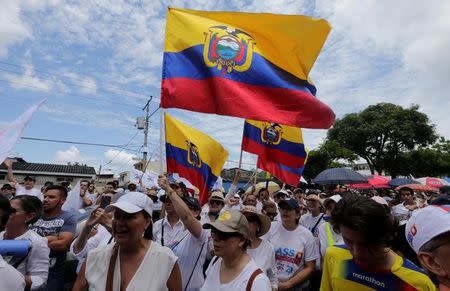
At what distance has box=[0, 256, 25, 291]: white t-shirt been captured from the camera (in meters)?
2.06

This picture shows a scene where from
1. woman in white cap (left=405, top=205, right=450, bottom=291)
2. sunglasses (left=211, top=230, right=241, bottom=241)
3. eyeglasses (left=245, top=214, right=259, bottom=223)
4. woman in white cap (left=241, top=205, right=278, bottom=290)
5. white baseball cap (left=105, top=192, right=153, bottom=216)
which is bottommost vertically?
woman in white cap (left=241, top=205, right=278, bottom=290)

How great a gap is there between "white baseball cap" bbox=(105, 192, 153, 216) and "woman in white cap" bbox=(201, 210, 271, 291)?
0.51 metres

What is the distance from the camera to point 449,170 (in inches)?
1619

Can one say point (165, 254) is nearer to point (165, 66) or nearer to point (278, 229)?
point (278, 229)

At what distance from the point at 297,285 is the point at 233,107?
2217mm

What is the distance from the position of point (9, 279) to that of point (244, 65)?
344 cm

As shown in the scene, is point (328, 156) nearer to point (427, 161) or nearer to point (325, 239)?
point (427, 161)

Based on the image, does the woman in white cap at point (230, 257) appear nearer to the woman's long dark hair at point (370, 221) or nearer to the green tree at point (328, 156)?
the woman's long dark hair at point (370, 221)

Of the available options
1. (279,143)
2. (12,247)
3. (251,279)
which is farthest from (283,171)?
(12,247)

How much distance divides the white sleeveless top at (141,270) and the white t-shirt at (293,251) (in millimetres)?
1840

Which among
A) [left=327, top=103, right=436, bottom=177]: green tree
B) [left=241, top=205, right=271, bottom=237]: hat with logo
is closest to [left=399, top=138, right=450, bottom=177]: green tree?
[left=327, top=103, right=436, bottom=177]: green tree

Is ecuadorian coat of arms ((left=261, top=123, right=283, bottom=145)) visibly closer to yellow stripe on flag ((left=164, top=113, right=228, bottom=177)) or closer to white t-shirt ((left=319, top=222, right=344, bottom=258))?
yellow stripe on flag ((left=164, top=113, right=228, bottom=177))

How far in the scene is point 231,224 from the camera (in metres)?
2.69

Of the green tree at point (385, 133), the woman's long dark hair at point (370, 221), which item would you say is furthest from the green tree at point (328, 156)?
the woman's long dark hair at point (370, 221)
